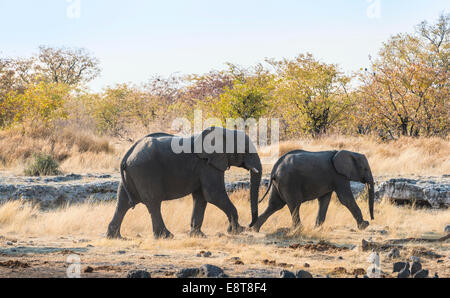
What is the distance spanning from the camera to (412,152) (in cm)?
1873

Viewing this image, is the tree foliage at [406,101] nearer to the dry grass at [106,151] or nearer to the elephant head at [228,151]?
the dry grass at [106,151]

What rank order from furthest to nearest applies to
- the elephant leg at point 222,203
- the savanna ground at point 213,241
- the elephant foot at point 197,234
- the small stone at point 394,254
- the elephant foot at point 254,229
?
the elephant foot at point 254,229 → the elephant foot at point 197,234 → the elephant leg at point 222,203 → the small stone at point 394,254 → the savanna ground at point 213,241

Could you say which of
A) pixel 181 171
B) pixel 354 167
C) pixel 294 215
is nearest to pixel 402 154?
pixel 354 167

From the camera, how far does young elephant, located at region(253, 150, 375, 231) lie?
10.4 metres

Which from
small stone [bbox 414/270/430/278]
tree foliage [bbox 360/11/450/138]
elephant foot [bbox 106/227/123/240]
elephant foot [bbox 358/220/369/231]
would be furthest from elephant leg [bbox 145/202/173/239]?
tree foliage [bbox 360/11/450/138]

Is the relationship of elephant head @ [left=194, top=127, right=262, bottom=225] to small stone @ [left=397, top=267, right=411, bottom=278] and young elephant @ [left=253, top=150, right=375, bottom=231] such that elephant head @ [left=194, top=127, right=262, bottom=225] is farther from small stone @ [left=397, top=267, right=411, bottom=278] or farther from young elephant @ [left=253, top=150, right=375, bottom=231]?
small stone @ [left=397, top=267, right=411, bottom=278]

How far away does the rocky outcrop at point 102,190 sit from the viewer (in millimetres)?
12664

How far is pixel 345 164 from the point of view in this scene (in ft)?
34.6

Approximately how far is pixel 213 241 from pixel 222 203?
0.90 m

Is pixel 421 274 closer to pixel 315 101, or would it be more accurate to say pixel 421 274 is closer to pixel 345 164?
pixel 345 164

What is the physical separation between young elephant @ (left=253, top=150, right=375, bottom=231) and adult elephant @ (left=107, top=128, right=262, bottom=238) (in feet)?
1.75

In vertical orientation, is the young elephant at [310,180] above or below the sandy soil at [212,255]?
above

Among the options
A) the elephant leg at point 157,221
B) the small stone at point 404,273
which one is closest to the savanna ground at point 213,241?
the elephant leg at point 157,221
